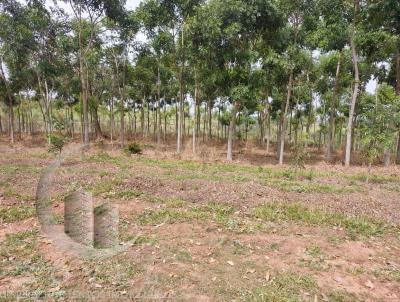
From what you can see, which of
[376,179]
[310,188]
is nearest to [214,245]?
[310,188]

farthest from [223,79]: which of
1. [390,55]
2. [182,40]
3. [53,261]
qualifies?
[53,261]

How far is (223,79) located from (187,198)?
1065cm

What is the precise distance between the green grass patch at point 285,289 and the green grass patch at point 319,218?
2.31 meters

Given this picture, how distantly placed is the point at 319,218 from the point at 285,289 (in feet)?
9.97

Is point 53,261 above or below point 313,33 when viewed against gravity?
below

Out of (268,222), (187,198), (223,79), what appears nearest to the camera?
(268,222)

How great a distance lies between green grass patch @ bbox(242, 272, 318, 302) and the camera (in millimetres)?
3750

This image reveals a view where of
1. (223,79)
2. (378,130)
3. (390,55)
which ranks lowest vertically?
(378,130)

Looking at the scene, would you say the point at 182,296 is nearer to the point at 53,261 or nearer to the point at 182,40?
the point at 53,261

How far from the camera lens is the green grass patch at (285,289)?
3.75m

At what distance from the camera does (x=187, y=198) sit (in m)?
7.76

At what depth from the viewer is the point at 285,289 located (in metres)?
3.96

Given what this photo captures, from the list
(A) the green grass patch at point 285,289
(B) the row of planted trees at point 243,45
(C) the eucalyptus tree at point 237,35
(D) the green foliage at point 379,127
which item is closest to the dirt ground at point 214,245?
(A) the green grass patch at point 285,289

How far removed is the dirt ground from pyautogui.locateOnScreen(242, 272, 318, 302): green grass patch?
1cm
